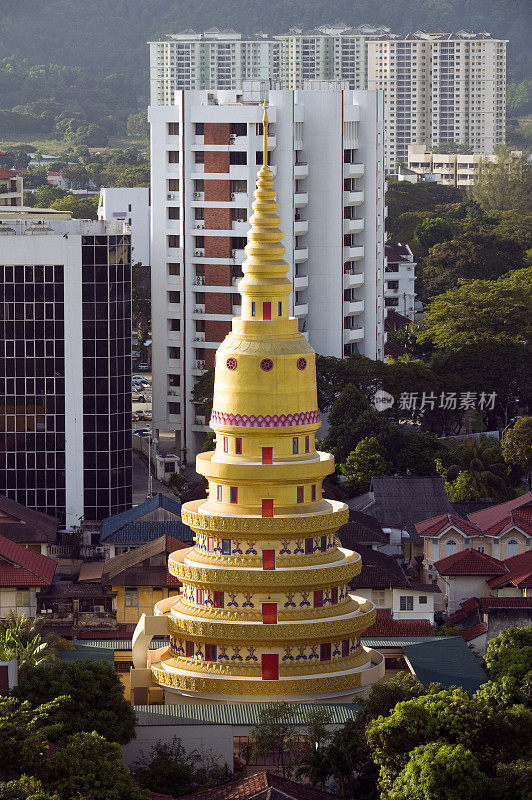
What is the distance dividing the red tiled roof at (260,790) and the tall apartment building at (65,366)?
37.3m

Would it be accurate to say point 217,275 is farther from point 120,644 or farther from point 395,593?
point 120,644

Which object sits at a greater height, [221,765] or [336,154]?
[336,154]

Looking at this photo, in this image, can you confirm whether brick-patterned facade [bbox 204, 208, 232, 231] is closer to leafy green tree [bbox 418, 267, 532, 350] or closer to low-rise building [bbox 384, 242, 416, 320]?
leafy green tree [bbox 418, 267, 532, 350]

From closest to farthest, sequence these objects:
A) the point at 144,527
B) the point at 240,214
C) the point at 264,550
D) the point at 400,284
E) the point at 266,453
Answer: the point at 266,453
the point at 264,550
the point at 144,527
the point at 240,214
the point at 400,284

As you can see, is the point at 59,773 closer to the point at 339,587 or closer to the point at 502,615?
the point at 339,587

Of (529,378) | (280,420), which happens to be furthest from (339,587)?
(529,378)

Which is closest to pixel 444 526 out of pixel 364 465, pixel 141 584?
pixel 364 465

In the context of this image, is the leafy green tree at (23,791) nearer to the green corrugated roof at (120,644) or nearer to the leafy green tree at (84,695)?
the leafy green tree at (84,695)

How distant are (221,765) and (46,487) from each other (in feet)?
112

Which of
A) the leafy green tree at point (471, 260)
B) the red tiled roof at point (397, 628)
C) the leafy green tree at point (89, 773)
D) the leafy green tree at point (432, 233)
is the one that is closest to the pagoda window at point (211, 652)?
the leafy green tree at point (89, 773)

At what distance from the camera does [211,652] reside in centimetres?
4709

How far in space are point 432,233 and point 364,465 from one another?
2846 inches

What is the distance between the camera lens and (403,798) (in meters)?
40.8

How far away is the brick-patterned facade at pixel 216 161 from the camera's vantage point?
301ft
